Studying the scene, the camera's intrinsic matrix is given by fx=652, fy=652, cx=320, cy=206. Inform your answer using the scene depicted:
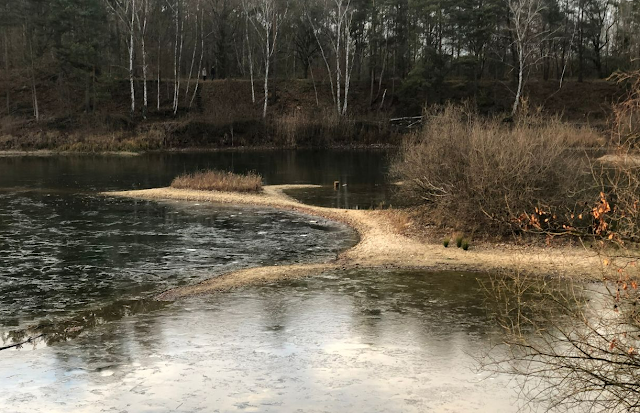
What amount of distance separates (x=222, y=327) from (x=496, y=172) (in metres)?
11.9

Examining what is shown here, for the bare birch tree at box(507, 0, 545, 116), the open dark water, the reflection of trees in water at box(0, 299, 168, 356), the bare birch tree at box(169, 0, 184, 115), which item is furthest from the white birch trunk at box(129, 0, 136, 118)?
the reflection of trees in water at box(0, 299, 168, 356)

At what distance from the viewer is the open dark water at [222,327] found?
11.1m

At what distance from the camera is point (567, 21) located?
234ft

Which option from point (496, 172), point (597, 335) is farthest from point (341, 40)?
point (597, 335)

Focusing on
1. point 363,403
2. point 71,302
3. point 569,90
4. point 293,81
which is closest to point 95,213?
point 71,302

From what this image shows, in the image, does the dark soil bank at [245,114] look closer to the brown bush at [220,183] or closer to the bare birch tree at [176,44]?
the bare birch tree at [176,44]

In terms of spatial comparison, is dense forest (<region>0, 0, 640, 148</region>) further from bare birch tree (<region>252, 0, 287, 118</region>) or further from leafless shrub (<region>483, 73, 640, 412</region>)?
leafless shrub (<region>483, 73, 640, 412</region>)

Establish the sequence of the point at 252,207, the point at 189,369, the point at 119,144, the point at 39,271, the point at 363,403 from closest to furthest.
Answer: the point at 363,403 < the point at 189,369 < the point at 39,271 < the point at 252,207 < the point at 119,144

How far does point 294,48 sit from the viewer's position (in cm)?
7631

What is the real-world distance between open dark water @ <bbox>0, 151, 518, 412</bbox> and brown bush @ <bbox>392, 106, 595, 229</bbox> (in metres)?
4.11

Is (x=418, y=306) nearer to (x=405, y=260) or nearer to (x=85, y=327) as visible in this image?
(x=405, y=260)

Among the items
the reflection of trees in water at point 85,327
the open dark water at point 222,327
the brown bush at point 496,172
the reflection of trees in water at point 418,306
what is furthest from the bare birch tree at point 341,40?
the reflection of trees in water at point 85,327

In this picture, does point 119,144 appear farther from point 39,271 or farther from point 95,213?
point 39,271

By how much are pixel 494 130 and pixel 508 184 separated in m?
2.96
